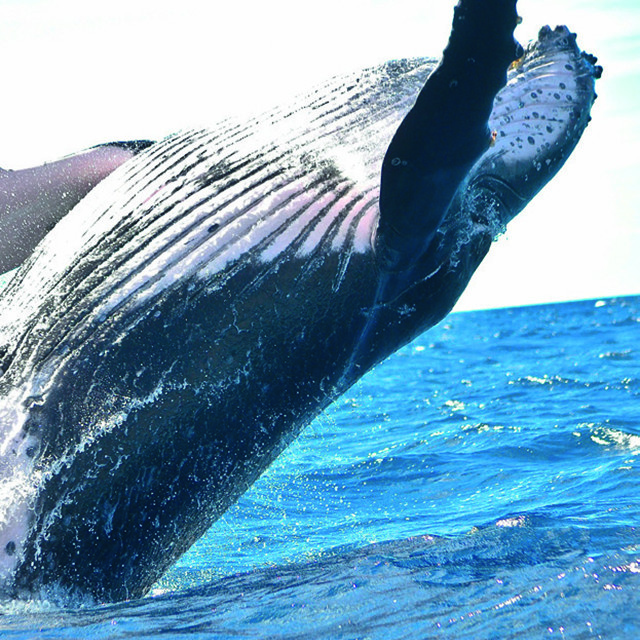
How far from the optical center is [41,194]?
586 centimetres

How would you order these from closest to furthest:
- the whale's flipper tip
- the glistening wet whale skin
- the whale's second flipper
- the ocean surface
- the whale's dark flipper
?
1. the whale's dark flipper
2. the ocean surface
3. the glistening wet whale skin
4. the whale's flipper tip
5. the whale's second flipper

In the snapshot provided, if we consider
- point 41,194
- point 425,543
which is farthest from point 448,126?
point 41,194

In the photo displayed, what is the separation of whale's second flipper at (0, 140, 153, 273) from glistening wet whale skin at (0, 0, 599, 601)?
442 millimetres

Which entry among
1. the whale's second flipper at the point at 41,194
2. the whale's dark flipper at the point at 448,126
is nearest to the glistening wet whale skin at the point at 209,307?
the whale's dark flipper at the point at 448,126

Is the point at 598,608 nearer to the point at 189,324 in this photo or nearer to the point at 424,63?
the point at 189,324

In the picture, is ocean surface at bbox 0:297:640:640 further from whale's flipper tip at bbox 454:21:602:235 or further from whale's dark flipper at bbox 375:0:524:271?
whale's flipper tip at bbox 454:21:602:235

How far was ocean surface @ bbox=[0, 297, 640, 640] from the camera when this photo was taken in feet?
13.7

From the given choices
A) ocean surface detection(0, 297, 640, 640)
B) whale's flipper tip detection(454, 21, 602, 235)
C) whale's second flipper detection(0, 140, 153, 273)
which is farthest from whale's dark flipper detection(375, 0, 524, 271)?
whale's second flipper detection(0, 140, 153, 273)

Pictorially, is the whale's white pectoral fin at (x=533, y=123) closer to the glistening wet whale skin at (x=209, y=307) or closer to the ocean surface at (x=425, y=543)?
the glistening wet whale skin at (x=209, y=307)

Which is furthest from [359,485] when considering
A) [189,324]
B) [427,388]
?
[427,388]

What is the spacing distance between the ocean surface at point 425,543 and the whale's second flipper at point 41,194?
2.31m

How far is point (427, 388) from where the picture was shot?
72.1 feet

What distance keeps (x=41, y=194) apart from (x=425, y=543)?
323 cm

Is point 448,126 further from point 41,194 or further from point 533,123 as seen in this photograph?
point 41,194
